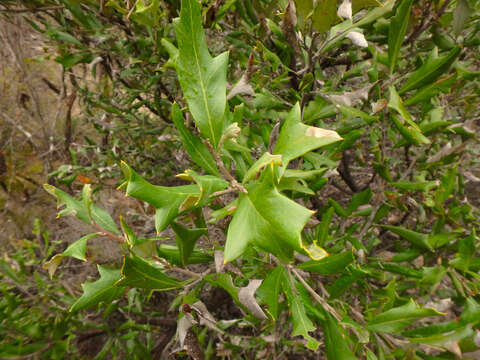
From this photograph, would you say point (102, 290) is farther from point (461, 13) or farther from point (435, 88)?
point (461, 13)

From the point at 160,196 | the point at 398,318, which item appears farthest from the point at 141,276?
the point at 398,318

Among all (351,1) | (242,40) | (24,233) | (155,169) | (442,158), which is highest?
(351,1)

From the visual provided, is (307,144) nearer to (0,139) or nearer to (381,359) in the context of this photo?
(381,359)

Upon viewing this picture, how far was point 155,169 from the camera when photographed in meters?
1.91

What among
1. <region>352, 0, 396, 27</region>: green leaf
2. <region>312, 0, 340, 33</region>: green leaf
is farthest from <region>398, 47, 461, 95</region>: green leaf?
<region>312, 0, 340, 33</region>: green leaf

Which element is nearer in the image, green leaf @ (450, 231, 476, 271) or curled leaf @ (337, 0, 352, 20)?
curled leaf @ (337, 0, 352, 20)

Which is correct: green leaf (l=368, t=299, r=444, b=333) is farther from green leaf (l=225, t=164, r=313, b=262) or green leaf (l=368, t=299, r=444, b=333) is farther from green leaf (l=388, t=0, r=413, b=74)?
green leaf (l=388, t=0, r=413, b=74)

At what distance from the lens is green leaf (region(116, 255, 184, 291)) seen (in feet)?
2.06

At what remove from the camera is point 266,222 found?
1.62 ft

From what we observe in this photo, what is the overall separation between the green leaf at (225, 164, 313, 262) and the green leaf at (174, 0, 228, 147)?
0.19 m

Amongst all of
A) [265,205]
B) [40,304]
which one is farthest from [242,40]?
[40,304]

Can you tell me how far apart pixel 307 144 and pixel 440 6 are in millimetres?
724

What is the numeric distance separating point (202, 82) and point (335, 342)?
2.44ft

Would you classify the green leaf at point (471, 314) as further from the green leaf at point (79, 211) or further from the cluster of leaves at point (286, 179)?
the green leaf at point (79, 211)
